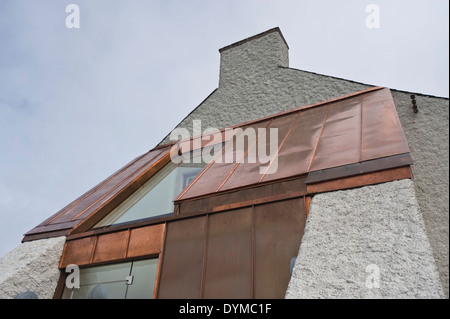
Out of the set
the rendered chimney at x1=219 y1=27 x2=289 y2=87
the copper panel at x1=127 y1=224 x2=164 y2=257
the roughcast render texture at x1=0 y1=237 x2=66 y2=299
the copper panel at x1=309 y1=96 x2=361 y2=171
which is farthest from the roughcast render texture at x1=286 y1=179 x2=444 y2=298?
the rendered chimney at x1=219 y1=27 x2=289 y2=87

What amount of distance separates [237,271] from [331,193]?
162 cm

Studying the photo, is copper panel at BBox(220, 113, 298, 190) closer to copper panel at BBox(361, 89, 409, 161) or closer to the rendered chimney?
copper panel at BBox(361, 89, 409, 161)

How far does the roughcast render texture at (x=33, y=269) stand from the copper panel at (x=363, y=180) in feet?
16.2

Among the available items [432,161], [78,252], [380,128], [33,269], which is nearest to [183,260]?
[78,252]

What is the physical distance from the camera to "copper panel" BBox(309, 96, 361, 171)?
5.65 metres

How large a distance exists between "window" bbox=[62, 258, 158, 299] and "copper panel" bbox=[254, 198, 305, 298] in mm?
1867

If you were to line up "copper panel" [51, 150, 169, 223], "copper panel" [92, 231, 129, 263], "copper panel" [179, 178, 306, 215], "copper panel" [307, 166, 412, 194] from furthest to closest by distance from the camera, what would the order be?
"copper panel" [51, 150, 169, 223], "copper panel" [92, 231, 129, 263], "copper panel" [179, 178, 306, 215], "copper panel" [307, 166, 412, 194]

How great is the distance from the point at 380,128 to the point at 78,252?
5759 millimetres

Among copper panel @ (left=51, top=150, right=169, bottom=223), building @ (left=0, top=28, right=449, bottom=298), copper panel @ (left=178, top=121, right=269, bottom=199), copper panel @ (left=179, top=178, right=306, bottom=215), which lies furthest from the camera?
copper panel @ (left=51, top=150, right=169, bottom=223)

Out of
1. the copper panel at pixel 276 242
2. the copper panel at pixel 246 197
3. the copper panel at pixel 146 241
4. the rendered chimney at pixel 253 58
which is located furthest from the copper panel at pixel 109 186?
the copper panel at pixel 276 242

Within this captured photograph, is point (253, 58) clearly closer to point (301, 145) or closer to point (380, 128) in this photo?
point (301, 145)

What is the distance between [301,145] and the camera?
269 inches

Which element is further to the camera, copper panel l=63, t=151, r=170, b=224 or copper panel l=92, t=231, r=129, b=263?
copper panel l=63, t=151, r=170, b=224
